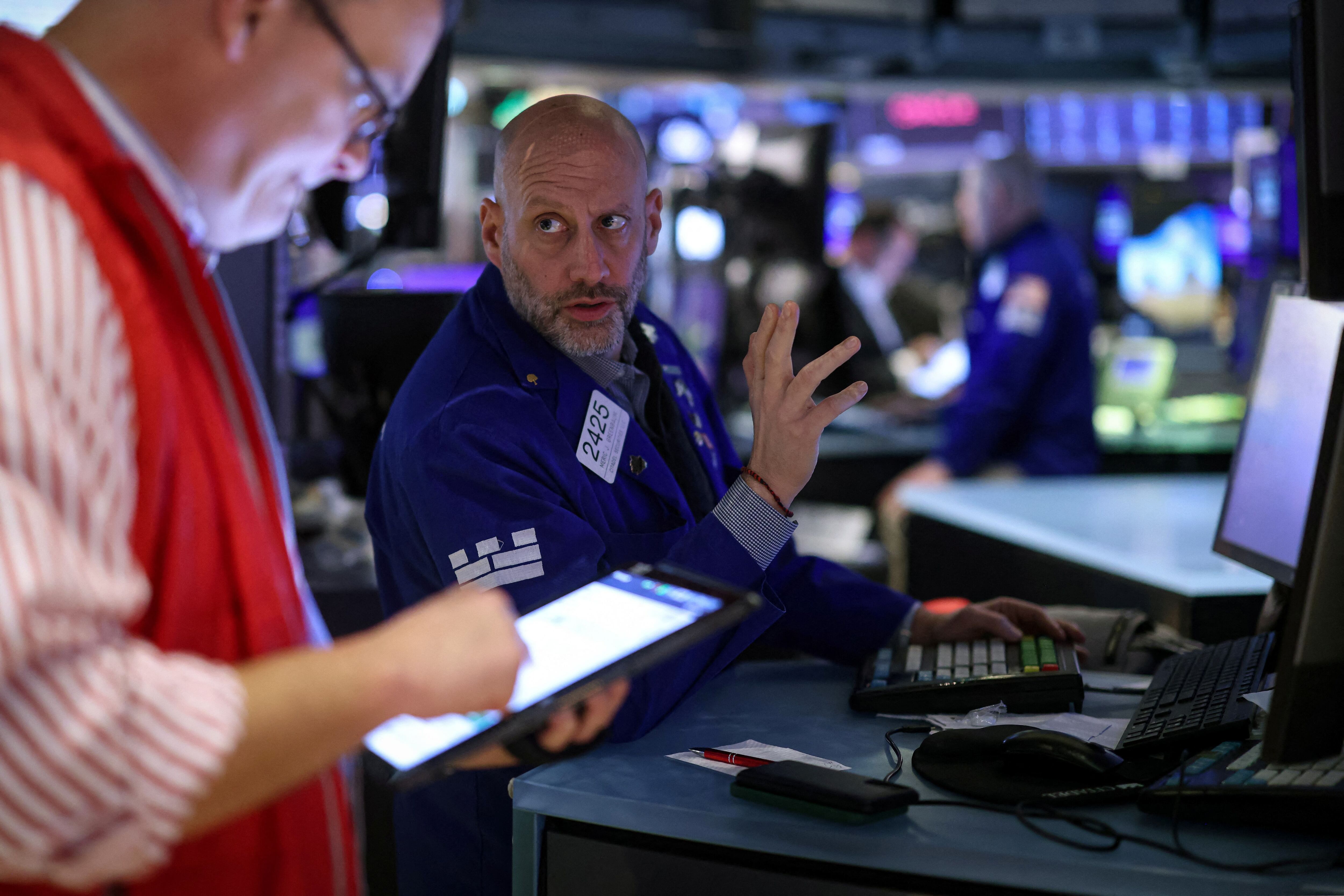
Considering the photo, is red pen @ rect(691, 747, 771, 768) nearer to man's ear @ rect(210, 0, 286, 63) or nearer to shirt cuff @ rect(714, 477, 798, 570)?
shirt cuff @ rect(714, 477, 798, 570)

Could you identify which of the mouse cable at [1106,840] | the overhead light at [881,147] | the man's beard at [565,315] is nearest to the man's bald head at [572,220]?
the man's beard at [565,315]

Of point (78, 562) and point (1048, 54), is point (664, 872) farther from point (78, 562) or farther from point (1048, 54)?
point (1048, 54)

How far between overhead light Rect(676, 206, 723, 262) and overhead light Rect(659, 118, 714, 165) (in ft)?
2.48

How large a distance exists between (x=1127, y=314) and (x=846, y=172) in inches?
83.1

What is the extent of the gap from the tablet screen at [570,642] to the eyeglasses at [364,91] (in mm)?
406

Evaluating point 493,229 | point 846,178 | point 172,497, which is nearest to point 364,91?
point 172,497

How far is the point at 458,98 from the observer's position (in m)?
5.80

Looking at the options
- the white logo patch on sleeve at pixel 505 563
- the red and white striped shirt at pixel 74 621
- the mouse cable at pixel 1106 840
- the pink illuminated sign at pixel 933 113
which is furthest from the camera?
the pink illuminated sign at pixel 933 113

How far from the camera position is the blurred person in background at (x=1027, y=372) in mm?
4031

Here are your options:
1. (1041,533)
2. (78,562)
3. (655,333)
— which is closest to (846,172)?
(1041,533)

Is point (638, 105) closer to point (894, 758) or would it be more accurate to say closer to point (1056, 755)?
point (894, 758)

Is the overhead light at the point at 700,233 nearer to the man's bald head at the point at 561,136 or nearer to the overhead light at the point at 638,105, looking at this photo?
the overhead light at the point at 638,105

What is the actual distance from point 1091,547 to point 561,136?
1.48m

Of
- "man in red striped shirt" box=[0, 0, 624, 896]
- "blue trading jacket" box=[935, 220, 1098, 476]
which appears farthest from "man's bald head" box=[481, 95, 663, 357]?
"blue trading jacket" box=[935, 220, 1098, 476]
